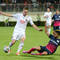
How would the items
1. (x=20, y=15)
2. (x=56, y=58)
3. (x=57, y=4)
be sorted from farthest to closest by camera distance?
1. (x=57, y=4)
2. (x=20, y=15)
3. (x=56, y=58)

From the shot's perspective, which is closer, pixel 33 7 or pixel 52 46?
pixel 52 46

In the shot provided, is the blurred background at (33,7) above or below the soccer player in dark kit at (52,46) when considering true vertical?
below

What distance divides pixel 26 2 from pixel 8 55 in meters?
26.6

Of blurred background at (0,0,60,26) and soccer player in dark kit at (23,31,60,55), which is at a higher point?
soccer player in dark kit at (23,31,60,55)

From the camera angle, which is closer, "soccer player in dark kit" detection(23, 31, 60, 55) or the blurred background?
"soccer player in dark kit" detection(23, 31, 60, 55)

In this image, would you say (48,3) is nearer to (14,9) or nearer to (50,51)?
(14,9)

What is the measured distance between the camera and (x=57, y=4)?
120 feet

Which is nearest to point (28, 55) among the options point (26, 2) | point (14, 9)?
point (14, 9)

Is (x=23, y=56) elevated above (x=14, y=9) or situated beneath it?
elevated above

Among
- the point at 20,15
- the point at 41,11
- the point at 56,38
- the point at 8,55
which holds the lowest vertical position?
the point at 41,11

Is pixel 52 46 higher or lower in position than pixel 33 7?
higher

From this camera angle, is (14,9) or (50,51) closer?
(50,51)

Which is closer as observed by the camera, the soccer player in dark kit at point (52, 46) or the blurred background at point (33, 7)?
the soccer player in dark kit at point (52, 46)

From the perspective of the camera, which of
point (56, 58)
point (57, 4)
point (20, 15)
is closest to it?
point (56, 58)
